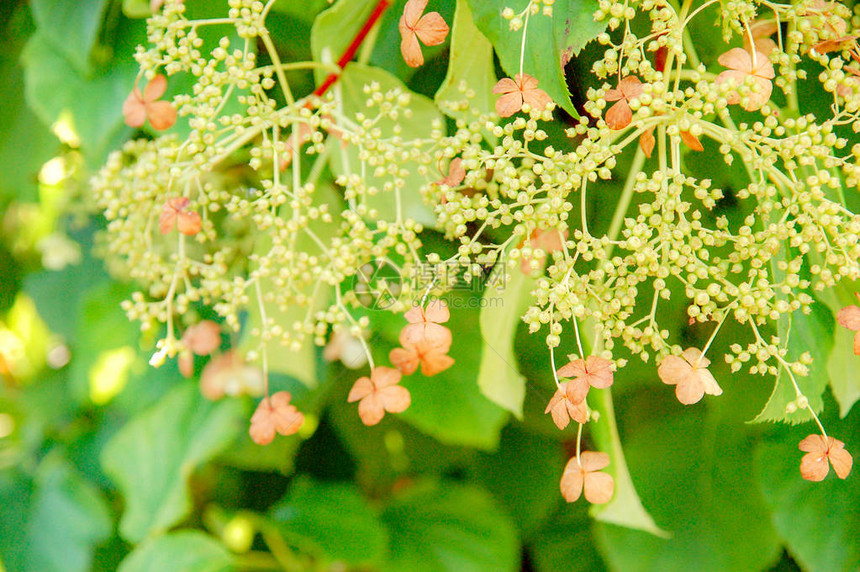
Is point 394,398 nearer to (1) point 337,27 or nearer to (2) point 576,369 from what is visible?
(2) point 576,369

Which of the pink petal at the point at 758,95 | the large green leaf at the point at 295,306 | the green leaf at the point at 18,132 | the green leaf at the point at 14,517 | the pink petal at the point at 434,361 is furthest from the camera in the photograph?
the green leaf at the point at 14,517

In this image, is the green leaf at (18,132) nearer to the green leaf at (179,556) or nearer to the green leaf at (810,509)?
the green leaf at (179,556)

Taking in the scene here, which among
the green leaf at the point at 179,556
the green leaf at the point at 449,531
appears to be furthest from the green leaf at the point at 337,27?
the green leaf at the point at 449,531

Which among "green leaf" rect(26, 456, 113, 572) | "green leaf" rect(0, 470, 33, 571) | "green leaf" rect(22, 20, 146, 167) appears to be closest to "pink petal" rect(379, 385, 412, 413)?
"green leaf" rect(22, 20, 146, 167)

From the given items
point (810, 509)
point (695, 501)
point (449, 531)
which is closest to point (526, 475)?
point (449, 531)

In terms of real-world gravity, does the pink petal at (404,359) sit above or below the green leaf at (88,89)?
below

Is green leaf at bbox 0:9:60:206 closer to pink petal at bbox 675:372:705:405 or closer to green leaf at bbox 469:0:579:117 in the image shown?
green leaf at bbox 469:0:579:117

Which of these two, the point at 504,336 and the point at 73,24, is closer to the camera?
the point at 504,336
